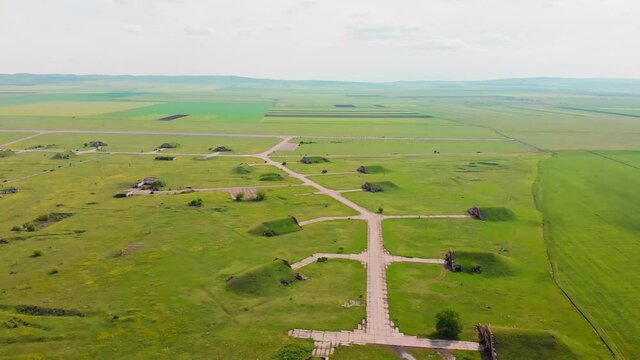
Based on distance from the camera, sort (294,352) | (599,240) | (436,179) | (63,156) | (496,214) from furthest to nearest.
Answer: (63,156)
(436,179)
(496,214)
(599,240)
(294,352)

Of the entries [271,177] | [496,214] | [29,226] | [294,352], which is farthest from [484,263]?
[29,226]

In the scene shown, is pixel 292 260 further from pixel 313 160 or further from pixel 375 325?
pixel 313 160

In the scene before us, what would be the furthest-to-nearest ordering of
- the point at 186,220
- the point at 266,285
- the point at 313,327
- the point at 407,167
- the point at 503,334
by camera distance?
the point at 407,167
the point at 186,220
the point at 266,285
the point at 313,327
the point at 503,334

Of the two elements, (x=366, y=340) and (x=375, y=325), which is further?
(x=375, y=325)

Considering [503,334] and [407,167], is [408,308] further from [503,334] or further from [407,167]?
[407,167]

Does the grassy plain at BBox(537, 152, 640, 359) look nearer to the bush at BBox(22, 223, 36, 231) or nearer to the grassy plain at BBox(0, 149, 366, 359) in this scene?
the grassy plain at BBox(0, 149, 366, 359)

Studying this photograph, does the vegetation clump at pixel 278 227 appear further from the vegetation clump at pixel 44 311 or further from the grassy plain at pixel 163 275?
the vegetation clump at pixel 44 311

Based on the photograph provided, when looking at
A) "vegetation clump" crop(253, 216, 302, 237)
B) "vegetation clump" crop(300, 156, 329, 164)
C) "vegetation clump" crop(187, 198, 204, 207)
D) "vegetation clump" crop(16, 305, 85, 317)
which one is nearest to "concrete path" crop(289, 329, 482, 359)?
"vegetation clump" crop(16, 305, 85, 317)

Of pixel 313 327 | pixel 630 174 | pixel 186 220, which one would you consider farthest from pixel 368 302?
pixel 630 174

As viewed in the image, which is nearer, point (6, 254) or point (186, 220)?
point (6, 254)
